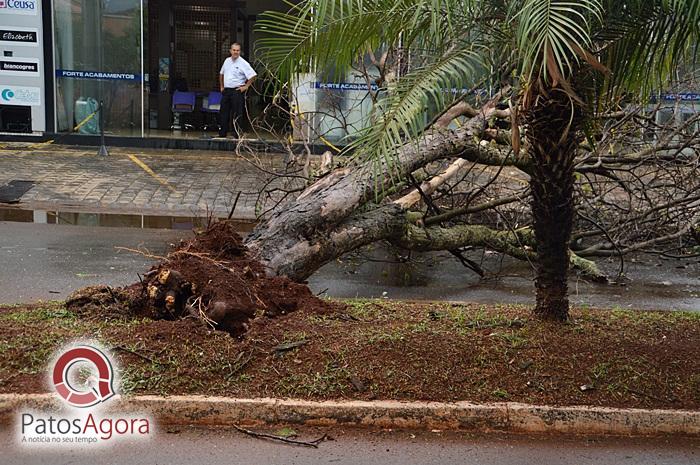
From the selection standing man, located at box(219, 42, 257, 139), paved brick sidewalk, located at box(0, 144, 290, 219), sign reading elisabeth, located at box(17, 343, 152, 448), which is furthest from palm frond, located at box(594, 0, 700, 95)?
standing man, located at box(219, 42, 257, 139)

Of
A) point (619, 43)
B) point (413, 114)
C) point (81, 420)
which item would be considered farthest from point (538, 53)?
point (81, 420)

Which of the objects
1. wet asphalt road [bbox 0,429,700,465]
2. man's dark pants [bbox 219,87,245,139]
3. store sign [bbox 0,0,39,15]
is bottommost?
wet asphalt road [bbox 0,429,700,465]

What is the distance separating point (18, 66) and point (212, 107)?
14.7 feet

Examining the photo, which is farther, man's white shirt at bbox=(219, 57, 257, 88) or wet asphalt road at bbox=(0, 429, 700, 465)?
man's white shirt at bbox=(219, 57, 257, 88)

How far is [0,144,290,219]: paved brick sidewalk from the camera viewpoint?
12.0m

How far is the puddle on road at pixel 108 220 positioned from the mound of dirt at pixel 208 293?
496 cm

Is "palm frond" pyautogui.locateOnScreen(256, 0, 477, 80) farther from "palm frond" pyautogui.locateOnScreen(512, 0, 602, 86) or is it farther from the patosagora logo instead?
the patosagora logo

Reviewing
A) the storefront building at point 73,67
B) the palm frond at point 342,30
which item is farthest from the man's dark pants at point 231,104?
the palm frond at point 342,30

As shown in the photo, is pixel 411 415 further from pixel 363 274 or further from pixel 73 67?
pixel 73 67

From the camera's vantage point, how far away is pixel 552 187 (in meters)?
5.37

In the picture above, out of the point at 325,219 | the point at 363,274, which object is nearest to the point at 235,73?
the point at 363,274

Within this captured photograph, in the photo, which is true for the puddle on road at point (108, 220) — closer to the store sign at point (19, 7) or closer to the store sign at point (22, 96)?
the store sign at point (22, 96)

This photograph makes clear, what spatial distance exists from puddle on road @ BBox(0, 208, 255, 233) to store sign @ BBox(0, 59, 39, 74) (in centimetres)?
700

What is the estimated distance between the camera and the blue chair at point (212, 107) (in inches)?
779
